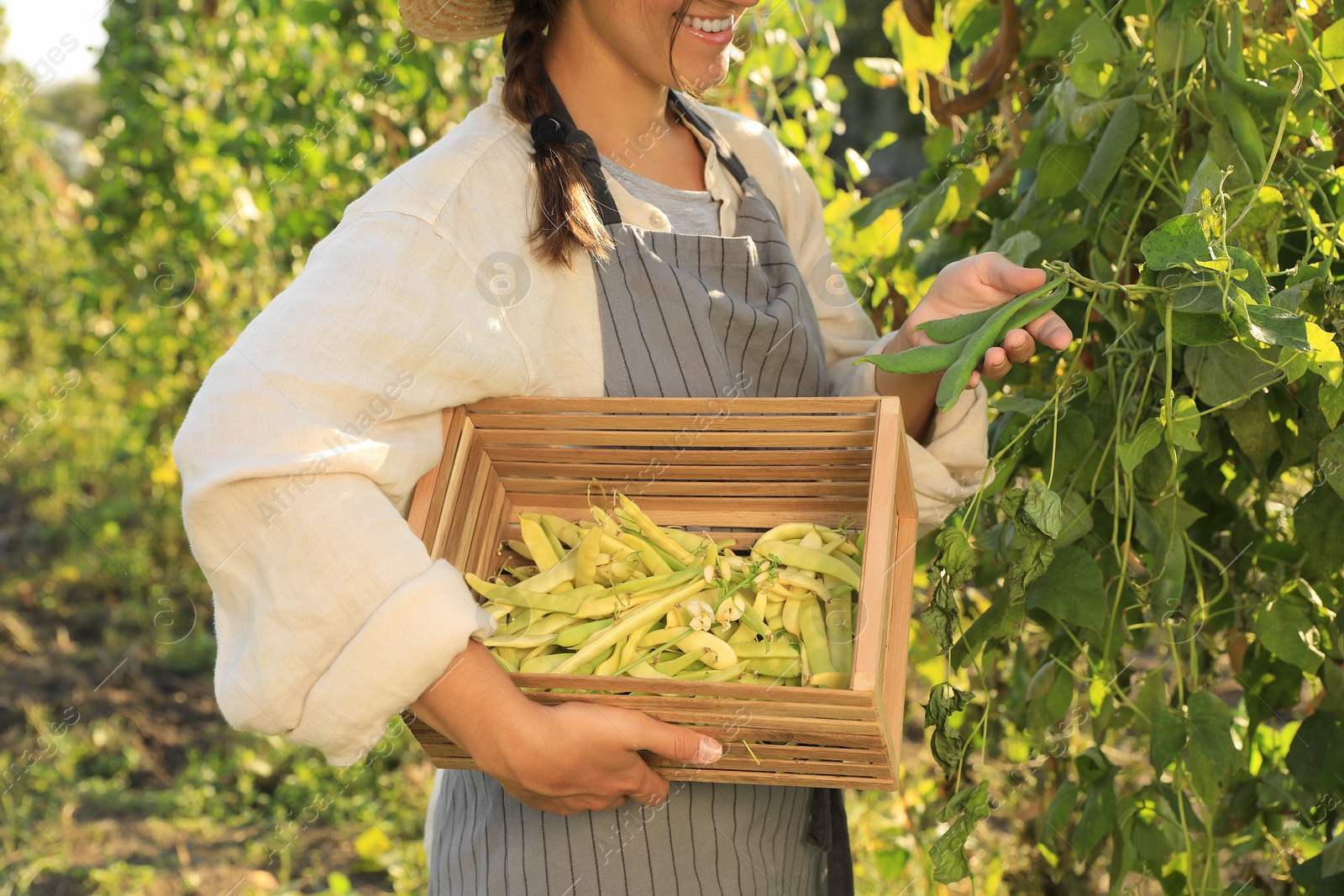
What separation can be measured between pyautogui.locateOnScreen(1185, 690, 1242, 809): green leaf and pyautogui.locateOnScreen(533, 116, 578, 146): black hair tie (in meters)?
0.78

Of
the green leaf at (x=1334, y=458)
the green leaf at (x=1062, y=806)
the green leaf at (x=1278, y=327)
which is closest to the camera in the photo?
the green leaf at (x=1278, y=327)

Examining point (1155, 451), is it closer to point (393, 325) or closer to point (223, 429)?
point (393, 325)

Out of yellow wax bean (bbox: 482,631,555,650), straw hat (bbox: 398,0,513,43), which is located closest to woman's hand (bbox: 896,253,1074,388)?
yellow wax bean (bbox: 482,631,555,650)

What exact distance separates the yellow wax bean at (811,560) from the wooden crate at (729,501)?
48 mm

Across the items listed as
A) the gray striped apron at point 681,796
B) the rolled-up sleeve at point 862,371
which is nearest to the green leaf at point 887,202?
the rolled-up sleeve at point 862,371

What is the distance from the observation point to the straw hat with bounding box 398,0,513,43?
127 cm

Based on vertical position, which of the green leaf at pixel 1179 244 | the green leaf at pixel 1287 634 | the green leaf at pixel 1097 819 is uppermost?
the green leaf at pixel 1179 244

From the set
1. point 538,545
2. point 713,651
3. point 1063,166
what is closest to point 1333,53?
point 1063,166

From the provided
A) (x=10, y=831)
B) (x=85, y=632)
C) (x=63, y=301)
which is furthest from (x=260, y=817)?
(x=63, y=301)

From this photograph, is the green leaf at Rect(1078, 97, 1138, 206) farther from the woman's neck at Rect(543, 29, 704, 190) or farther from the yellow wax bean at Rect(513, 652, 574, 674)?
the yellow wax bean at Rect(513, 652, 574, 674)

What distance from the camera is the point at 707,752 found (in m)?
0.92

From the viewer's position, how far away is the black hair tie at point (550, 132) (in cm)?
110

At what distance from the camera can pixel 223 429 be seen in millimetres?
876

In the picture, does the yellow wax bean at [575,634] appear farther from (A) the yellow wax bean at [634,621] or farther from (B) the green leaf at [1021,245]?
(B) the green leaf at [1021,245]
